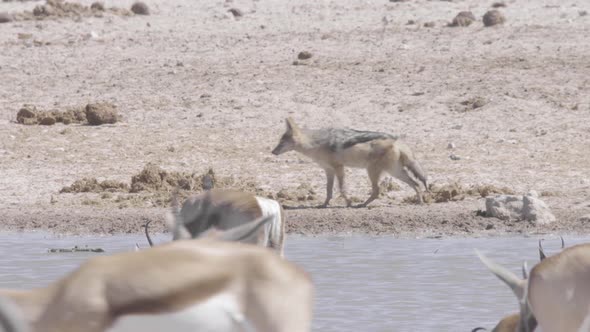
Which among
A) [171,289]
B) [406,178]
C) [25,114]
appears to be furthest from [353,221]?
[171,289]

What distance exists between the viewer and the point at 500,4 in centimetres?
2305

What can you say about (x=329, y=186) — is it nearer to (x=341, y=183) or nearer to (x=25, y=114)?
(x=341, y=183)

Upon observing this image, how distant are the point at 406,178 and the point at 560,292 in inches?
366

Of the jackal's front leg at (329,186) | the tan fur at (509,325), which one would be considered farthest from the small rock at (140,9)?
the tan fur at (509,325)

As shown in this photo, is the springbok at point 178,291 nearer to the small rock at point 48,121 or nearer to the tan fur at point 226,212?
the tan fur at point 226,212

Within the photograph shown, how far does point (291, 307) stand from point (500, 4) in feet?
65.7

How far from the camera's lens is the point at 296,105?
57.5 feet

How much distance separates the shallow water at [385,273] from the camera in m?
9.38

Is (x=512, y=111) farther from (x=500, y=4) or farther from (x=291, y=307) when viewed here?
(x=291, y=307)

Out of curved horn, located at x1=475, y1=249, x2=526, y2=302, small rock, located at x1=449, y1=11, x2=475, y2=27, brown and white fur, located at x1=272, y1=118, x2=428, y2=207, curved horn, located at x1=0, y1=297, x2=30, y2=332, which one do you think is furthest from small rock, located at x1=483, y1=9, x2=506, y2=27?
curved horn, located at x1=0, y1=297, x2=30, y2=332

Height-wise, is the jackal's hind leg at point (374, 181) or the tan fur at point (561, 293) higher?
the tan fur at point (561, 293)

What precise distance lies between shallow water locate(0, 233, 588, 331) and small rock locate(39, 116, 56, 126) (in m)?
3.74

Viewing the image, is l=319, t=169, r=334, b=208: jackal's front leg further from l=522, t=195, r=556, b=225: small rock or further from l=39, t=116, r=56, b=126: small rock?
l=39, t=116, r=56, b=126: small rock

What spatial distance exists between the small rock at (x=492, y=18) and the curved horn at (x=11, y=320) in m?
17.8
